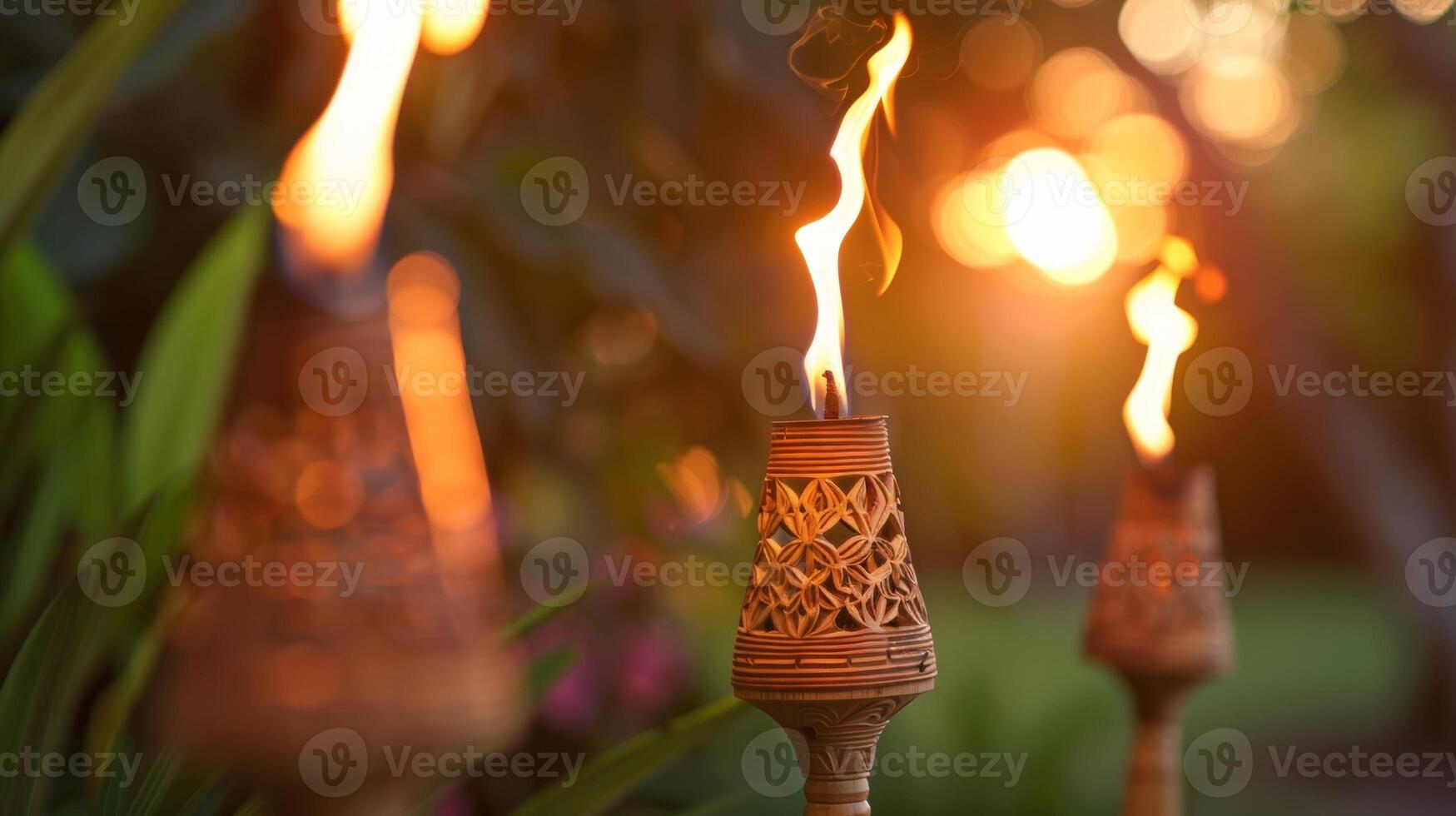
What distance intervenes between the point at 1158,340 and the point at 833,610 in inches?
25.7

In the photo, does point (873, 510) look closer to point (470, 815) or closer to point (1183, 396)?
point (470, 815)

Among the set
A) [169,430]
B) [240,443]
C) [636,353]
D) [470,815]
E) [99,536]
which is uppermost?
[636,353]

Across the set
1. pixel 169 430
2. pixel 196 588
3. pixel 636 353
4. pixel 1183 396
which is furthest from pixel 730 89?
pixel 1183 396

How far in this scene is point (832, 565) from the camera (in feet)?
2.63

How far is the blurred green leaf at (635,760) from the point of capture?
3.63ft

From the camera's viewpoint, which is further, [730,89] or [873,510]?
[730,89]

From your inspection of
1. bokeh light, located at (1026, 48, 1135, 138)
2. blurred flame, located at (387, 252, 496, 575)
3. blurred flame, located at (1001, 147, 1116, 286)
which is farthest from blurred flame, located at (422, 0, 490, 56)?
bokeh light, located at (1026, 48, 1135, 138)

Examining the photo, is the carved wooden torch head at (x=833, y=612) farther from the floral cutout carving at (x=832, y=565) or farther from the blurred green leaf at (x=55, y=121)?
the blurred green leaf at (x=55, y=121)

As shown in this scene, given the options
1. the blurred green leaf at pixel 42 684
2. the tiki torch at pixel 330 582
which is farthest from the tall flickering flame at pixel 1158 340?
the blurred green leaf at pixel 42 684

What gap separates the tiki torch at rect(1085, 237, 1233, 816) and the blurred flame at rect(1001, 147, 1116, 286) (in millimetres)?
1395

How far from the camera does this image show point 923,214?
2.55 meters

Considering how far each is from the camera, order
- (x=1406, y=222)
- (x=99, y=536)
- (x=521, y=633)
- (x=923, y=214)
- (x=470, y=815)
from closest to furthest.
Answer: (x=521, y=633) → (x=99, y=536) → (x=470, y=815) → (x=923, y=214) → (x=1406, y=222)

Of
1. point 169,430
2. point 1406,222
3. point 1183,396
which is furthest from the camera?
point 1406,222

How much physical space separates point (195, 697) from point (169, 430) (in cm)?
95
